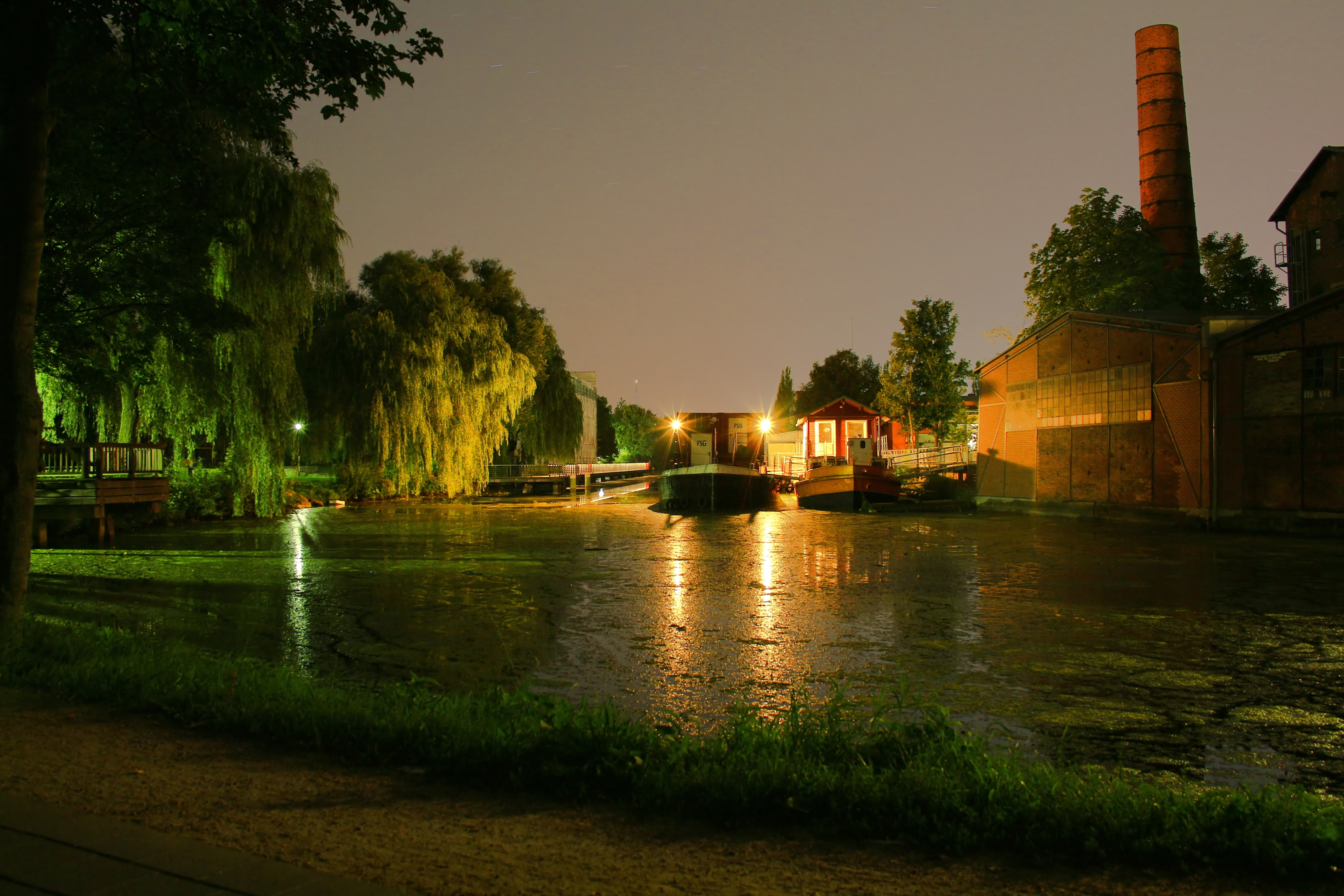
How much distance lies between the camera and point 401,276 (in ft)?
114

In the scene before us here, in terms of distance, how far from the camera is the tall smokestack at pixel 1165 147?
41156mm

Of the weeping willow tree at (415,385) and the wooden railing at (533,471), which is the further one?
the wooden railing at (533,471)

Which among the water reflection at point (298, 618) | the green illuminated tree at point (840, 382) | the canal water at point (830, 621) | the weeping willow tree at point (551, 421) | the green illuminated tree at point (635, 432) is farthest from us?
the green illuminated tree at point (635, 432)

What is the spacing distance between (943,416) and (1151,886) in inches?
1880

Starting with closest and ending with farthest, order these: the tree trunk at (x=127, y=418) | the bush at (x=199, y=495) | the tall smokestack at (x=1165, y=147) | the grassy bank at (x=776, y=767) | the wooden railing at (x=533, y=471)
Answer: the grassy bank at (x=776, y=767) → the tree trunk at (x=127, y=418) → the bush at (x=199, y=495) → the tall smokestack at (x=1165, y=147) → the wooden railing at (x=533, y=471)

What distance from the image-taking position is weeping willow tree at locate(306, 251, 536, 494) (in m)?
31.8

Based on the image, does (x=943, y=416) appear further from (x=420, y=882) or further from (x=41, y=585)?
(x=420, y=882)

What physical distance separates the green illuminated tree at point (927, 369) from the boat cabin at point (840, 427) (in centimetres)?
514

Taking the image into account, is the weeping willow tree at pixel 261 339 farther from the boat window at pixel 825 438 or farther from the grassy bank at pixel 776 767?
the boat window at pixel 825 438

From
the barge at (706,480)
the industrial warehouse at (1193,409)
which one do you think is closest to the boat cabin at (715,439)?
the barge at (706,480)

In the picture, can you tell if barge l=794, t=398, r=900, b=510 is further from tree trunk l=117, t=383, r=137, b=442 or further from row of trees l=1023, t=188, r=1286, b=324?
tree trunk l=117, t=383, r=137, b=442

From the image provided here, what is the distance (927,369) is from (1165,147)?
15320 mm

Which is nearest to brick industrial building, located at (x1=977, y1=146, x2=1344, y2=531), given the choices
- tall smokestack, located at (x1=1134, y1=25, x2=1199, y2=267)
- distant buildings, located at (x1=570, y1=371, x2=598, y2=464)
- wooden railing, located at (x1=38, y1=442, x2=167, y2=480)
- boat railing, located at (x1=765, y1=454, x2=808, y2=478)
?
tall smokestack, located at (x1=1134, y1=25, x2=1199, y2=267)

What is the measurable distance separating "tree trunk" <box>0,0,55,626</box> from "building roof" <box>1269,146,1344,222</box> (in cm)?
3718
